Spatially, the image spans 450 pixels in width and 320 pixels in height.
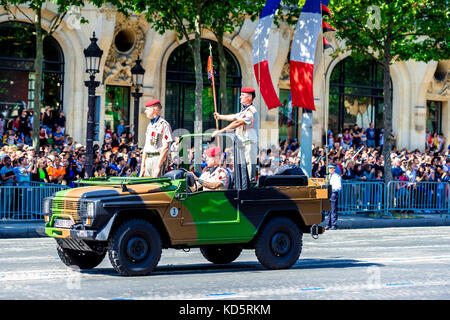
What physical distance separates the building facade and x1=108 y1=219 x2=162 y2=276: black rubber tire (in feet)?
52.2

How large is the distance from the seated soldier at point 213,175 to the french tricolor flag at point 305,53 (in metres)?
9.16

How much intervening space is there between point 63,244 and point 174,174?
1.69 meters

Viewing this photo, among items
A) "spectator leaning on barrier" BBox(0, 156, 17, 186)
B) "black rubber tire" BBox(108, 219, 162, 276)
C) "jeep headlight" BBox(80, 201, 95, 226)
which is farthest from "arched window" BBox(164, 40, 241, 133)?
"jeep headlight" BBox(80, 201, 95, 226)

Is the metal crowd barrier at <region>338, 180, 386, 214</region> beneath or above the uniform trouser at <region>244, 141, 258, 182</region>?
beneath

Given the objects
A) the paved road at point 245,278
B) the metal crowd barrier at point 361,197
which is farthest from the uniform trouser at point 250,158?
the metal crowd barrier at point 361,197

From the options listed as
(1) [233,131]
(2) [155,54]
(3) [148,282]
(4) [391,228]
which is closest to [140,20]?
(2) [155,54]

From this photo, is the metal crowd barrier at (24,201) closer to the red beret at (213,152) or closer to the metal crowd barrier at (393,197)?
the metal crowd barrier at (393,197)

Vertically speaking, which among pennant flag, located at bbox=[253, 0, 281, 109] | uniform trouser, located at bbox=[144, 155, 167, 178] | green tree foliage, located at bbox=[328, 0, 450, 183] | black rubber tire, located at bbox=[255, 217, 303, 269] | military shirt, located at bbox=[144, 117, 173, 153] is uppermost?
green tree foliage, located at bbox=[328, 0, 450, 183]

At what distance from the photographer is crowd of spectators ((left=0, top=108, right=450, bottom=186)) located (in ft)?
69.6

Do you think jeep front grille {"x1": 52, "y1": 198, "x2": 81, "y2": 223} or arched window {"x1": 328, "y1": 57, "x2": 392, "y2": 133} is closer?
jeep front grille {"x1": 52, "y1": 198, "x2": 81, "y2": 223}

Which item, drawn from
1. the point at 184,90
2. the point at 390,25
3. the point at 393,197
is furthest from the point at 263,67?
the point at 184,90

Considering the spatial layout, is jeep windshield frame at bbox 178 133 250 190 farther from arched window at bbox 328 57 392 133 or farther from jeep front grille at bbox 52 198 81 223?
arched window at bbox 328 57 392 133

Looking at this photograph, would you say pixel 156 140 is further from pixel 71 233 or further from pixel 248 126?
pixel 71 233
